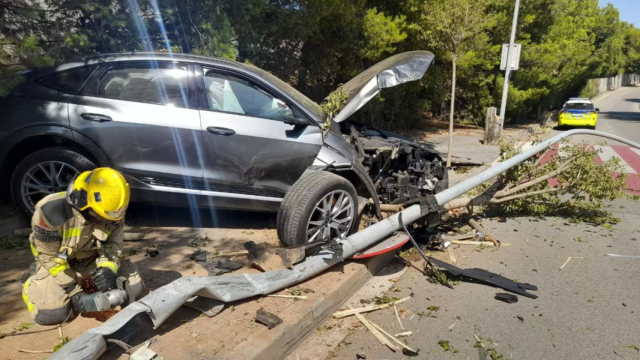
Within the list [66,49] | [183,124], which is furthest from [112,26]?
[183,124]

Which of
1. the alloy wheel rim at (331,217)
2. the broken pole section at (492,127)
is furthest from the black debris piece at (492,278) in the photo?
the broken pole section at (492,127)

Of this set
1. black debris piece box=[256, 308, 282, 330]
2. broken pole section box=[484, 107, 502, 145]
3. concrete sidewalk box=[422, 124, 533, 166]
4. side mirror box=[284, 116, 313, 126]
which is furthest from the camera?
broken pole section box=[484, 107, 502, 145]

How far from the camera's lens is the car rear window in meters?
4.73

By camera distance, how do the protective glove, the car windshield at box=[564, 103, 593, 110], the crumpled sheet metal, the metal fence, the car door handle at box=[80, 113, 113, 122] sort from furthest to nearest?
the metal fence < the car windshield at box=[564, 103, 593, 110] < the car door handle at box=[80, 113, 113, 122] < the protective glove < the crumpled sheet metal

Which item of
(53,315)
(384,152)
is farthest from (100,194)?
(384,152)

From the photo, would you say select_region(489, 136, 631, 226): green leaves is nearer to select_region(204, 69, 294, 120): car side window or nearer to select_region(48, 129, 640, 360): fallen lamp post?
select_region(48, 129, 640, 360): fallen lamp post

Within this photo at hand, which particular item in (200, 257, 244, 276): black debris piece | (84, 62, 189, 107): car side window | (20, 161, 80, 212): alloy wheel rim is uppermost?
(84, 62, 189, 107): car side window

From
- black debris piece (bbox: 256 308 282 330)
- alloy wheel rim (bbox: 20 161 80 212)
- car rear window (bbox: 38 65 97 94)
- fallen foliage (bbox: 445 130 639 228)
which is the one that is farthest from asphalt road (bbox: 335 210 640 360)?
car rear window (bbox: 38 65 97 94)

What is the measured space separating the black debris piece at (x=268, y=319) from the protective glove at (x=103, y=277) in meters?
1.06

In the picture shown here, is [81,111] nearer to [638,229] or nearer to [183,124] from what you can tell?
[183,124]

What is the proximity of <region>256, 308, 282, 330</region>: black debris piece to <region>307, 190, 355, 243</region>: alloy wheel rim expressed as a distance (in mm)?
1151

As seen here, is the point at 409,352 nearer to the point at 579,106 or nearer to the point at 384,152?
the point at 384,152

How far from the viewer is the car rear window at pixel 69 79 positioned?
4.73 metres

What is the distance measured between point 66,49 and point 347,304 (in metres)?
5.32
